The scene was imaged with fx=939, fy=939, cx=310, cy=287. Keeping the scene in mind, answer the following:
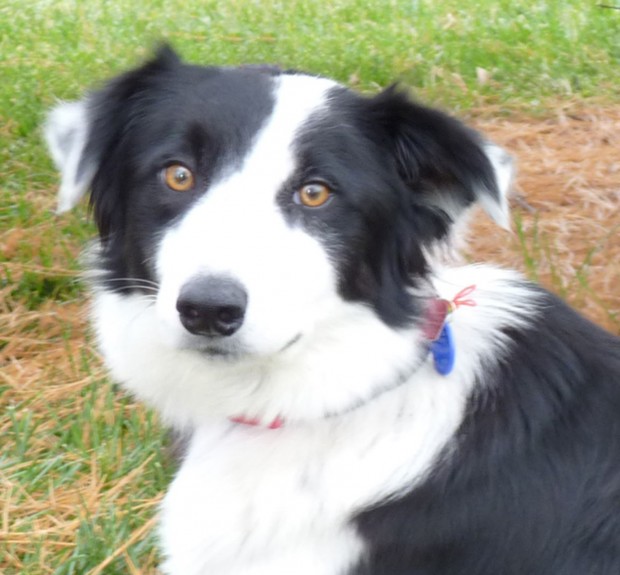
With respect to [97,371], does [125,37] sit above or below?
above

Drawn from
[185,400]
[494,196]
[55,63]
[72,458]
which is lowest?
[72,458]

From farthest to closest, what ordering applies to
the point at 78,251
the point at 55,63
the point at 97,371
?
the point at 55,63, the point at 78,251, the point at 97,371

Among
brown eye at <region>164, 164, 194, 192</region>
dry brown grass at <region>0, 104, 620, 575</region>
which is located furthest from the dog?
dry brown grass at <region>0, 104, 620, 575</region>

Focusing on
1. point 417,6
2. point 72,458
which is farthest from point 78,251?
point 417,6

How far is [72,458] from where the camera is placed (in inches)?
145

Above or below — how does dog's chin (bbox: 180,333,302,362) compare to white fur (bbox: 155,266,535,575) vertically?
above

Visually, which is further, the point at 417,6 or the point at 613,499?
the point at 417,6

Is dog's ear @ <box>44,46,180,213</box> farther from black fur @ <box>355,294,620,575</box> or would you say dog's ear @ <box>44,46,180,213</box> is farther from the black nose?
black fur @ <box>355,294,620,575</box>

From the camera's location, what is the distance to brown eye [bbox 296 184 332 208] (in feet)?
8.01

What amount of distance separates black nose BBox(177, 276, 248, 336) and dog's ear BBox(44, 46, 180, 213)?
0.67 meters

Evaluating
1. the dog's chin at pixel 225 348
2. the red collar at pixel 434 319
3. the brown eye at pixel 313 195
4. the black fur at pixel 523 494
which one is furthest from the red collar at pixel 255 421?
the brown eye at pixel 313 195

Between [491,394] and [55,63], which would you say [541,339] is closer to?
[491,394]

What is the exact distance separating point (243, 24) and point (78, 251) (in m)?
3.24

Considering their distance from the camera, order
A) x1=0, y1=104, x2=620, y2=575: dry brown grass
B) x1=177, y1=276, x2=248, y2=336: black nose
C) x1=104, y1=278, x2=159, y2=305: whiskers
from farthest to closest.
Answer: x1=0, y1=104, x2=620, y2=575: dry brown grass
x1=104, y1=278, x2=159, y2=305: whiskers
x1=177, y1=276, x2=248, y2=336: black nose
